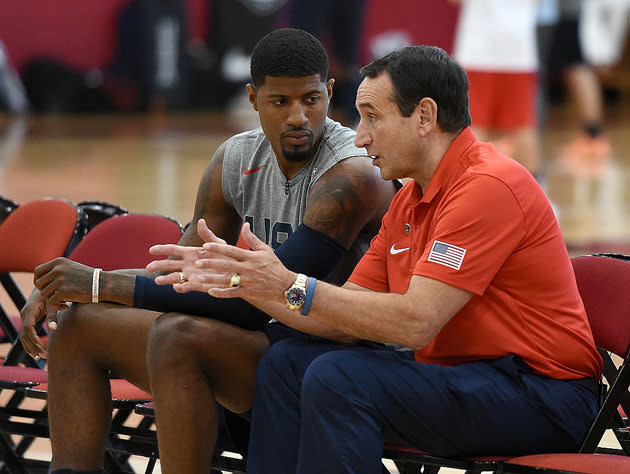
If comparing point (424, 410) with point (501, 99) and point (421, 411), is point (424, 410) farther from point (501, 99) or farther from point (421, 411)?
point (501, 99)

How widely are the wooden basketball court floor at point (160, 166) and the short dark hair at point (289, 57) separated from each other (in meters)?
1.49

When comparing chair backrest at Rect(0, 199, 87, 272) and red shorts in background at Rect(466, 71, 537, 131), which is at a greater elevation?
red shorts in background at Rect(466, 71, 537, 131)

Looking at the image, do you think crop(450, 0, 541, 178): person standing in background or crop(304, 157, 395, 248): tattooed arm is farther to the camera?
crop(450, 0, 541, 178): person standing in background

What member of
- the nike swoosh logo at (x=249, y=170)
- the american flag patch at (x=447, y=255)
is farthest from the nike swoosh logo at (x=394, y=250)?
the nike swoosh logo at (x=249, y=170)

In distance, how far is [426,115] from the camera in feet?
8.25

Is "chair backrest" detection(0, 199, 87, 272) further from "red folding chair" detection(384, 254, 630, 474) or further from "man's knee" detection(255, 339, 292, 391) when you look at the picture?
"red folding chair" detection(384, 254, 630, 474)

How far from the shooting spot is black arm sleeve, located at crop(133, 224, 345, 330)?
2.74 m

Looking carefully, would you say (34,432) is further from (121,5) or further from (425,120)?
(121,5)

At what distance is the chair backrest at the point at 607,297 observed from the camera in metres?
2.64

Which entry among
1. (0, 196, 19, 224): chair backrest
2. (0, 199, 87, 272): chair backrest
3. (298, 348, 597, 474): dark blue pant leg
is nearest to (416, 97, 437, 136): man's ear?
(298, 348, 597, 474): dark blue pant leg

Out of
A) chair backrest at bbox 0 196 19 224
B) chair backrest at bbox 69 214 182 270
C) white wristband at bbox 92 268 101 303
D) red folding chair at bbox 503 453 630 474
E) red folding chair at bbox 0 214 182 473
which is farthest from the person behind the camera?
chair backrest at bbox 0 196 19 224

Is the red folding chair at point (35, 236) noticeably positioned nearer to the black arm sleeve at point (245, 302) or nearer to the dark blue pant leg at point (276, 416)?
the black arm sleeve at point (245, 302)

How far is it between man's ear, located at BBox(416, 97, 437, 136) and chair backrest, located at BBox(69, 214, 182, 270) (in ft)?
3.78

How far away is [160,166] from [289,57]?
6495 millimetres
